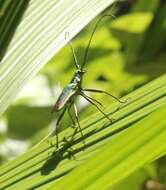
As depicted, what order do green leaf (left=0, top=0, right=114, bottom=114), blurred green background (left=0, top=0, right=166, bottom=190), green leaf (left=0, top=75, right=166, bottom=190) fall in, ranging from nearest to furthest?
green leaf (left=0, top=75, right=166, bottom=190)
green leaf (left=0, top=0, right=114, bottom=114)
blurred green background (left=0, top=0, right=166, bottom=190)

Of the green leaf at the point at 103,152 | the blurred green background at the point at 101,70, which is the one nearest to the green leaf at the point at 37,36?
the green leaf at the point at 103,152

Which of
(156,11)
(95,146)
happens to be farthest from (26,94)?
(95,146)

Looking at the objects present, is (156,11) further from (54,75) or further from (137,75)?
(54,75)

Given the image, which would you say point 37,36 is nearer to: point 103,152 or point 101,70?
point 103,152

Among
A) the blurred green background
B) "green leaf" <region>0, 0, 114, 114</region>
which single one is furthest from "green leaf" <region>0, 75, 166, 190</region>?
the blurred green background

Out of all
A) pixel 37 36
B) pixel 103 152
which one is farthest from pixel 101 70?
pixel 103 152

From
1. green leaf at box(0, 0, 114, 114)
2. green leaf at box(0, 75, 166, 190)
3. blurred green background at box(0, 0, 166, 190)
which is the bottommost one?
green leaf at box(0, 75, 166, 190)

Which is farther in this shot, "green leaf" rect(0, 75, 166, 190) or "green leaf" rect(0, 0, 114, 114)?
"green leaf" rect(0, 0, 114, 114)

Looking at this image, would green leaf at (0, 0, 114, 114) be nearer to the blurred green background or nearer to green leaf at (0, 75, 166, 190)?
green leaf at (0, 75, 166, 190)
